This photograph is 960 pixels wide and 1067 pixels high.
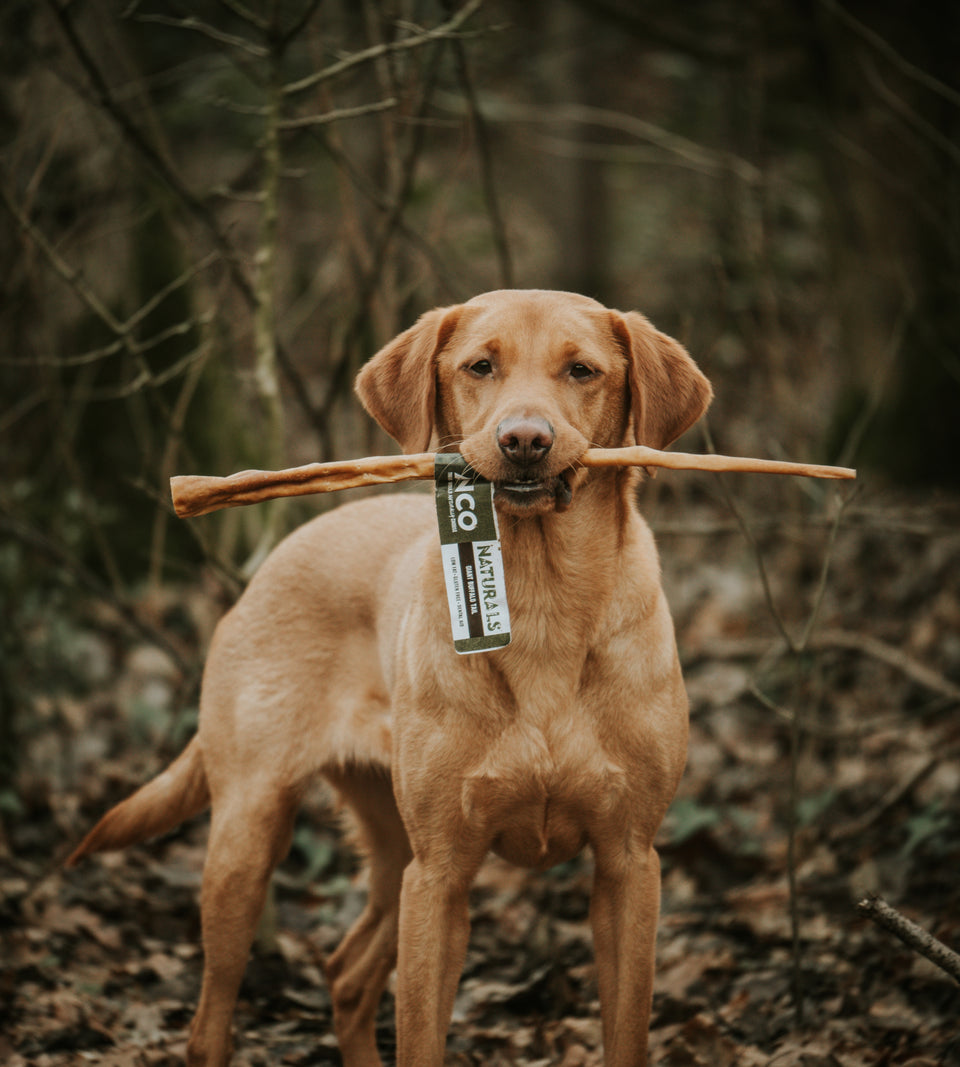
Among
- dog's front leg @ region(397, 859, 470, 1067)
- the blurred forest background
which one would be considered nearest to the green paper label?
dog's front leg @ region(397, 859, 470, 1067)

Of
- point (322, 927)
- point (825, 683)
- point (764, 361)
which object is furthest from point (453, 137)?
point (322, 927)

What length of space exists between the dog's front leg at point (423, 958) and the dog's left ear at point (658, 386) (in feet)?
4.34

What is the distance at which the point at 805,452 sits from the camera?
578 centimetres

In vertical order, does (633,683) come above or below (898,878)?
above

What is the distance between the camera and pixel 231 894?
3.35m

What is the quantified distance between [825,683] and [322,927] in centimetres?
285

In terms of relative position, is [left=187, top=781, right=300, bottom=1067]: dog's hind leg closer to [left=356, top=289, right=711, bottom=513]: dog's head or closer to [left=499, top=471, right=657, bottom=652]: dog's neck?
[left=499, top=471, right=657, bottom=652]: dog's neck

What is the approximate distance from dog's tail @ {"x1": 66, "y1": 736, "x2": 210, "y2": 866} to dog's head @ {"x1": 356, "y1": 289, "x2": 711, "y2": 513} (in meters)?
1.40

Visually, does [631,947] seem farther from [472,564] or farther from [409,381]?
[409,381]

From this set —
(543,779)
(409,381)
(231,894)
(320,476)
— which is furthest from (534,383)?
(231,894)

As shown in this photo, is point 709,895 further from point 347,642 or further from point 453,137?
point 453,137

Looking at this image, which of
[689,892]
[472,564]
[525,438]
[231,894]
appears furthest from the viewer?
[689,892]

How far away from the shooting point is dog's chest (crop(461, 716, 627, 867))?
2.76 m

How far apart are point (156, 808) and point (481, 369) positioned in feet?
6.07
